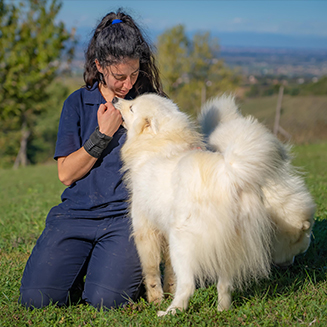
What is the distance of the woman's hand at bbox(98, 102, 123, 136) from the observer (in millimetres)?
2932

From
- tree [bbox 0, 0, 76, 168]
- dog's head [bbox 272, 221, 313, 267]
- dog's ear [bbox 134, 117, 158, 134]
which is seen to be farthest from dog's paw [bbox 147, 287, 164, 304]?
tree [bbox 0, 0, 76, 168]

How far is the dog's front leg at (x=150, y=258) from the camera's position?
2.86 meters

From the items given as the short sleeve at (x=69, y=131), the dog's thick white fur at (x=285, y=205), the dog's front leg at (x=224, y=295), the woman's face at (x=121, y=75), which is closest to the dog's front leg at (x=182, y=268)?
the dog's front leg at (x=224, y=295)

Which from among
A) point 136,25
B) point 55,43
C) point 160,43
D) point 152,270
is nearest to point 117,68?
point 136,25

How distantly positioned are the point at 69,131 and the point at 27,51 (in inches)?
727

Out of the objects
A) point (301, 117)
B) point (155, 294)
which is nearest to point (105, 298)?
point (155, 294)

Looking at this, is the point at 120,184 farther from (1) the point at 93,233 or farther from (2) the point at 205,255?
(2) the point at 205,255

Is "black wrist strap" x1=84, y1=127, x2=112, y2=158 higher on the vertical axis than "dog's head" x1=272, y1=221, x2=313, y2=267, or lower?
higher

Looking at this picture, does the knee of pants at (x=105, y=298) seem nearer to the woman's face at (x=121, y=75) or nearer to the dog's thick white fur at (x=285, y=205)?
the dog's thick white fur at (x=285, y=205)

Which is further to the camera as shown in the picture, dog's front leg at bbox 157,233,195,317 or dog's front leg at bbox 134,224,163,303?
dog's front leg at bbox 134,224,163,303

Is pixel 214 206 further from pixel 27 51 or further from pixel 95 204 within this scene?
pixel 27 51

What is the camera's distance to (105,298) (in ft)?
9.32

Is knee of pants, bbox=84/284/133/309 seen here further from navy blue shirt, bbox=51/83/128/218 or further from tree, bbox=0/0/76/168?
tree, bbox=0/0/76/168

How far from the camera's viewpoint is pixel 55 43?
1984 cm
